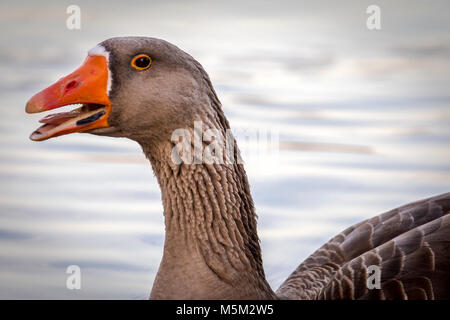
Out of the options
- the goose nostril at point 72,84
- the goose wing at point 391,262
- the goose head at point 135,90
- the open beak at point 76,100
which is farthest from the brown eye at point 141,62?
the goose wing at point 391,262

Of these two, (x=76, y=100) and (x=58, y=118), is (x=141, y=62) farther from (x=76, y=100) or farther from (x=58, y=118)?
(x=58, y=118)

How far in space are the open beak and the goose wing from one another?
1607 mm

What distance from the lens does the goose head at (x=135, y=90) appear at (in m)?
3.90

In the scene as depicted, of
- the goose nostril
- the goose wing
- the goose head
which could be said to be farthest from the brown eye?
the goose wing

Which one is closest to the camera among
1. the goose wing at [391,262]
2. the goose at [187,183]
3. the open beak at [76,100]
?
the open beak at [76,100]

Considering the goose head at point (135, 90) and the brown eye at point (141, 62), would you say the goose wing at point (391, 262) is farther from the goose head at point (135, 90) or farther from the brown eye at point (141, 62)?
the brown eye at point (141, 62)

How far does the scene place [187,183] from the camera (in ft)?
13.3

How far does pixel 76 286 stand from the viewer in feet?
17.9

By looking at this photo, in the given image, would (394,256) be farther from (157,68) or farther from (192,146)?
(157,68)

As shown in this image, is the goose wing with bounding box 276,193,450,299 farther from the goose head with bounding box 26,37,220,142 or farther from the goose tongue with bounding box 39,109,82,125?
the goose tongue with bounding box 39,109,82,125

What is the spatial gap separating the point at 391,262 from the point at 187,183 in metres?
1.29

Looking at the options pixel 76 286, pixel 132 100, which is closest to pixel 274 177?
pixel 76 286

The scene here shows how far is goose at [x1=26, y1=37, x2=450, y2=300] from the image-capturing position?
392 cm

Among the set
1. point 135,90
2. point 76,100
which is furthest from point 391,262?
point 76,100
